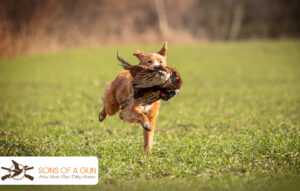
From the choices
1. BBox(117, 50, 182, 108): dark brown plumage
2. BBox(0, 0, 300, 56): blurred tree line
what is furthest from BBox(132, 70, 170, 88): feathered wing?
BBox(0, 0, 300, 56): blurred tree line

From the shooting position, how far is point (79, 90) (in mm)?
14031

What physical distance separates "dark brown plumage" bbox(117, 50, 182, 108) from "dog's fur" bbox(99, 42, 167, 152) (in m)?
0.14

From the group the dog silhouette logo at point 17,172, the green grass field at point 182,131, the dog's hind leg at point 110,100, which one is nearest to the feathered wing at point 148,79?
the dog's hind leg at point 110,100

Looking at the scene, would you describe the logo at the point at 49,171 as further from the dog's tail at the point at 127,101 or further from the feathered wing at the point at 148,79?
the feathered wing at the point at 148,79

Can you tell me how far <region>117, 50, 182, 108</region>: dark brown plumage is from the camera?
484 cm

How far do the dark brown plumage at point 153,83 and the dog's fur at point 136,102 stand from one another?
135mm

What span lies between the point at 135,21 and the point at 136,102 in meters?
33.0

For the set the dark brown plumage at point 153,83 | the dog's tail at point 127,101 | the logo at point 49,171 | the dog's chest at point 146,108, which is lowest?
the logo at point 49,171

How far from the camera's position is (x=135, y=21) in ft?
122

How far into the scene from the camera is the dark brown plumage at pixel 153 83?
484cm

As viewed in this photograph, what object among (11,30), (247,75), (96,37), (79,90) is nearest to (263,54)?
(247,75)

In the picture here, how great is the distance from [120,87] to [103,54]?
2139 centimetres

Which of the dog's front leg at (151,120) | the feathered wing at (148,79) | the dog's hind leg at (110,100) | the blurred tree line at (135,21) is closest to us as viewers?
the feathered wing at (148,79)

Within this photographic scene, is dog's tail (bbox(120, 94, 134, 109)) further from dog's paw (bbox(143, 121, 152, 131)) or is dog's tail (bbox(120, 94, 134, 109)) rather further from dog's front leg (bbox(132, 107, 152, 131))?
dog's paw (bbox(143, 121, 152, 131))
